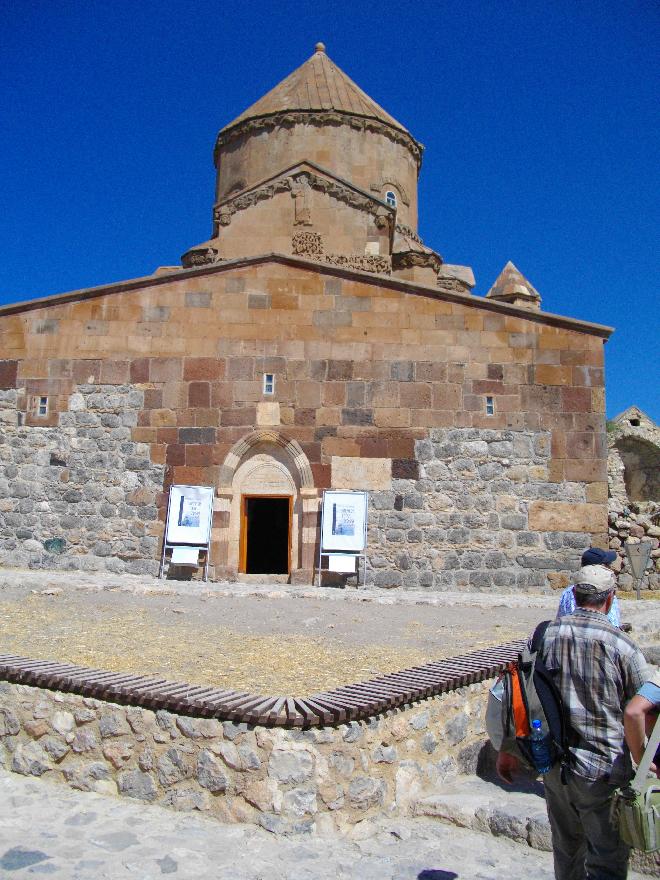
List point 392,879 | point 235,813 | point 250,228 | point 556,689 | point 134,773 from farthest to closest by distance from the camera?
1. point 250,228
2. point 134,773
3. point 235,813
4. point 392,879
5. point 556,689

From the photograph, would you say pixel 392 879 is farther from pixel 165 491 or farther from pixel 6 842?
pixel 165 491

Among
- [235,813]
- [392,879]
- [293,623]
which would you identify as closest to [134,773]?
[235,813]

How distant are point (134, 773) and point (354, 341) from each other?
9749 millimetres

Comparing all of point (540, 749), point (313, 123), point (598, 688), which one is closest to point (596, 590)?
point (598, 688)

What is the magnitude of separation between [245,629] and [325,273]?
734 cm

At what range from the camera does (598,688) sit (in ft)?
10.6

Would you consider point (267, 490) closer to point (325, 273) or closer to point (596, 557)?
point (325, 273)

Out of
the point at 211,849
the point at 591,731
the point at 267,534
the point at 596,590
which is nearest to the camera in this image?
the point at 591,731

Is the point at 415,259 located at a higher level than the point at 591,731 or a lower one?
higher

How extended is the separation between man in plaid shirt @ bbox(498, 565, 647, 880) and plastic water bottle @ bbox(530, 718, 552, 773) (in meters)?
0.08

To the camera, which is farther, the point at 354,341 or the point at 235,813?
the point at 354,341

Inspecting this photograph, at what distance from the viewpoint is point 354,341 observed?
537 inches

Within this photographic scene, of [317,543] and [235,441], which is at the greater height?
[235,441]

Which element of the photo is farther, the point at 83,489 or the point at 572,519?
the point at 83,489
